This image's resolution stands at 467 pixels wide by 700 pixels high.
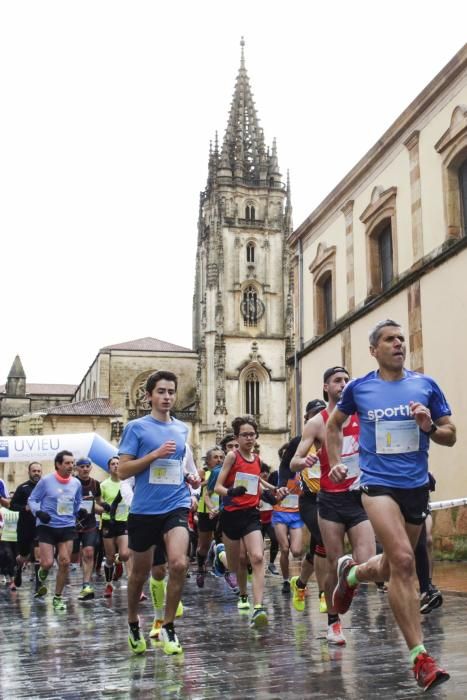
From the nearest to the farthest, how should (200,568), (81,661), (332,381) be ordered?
(81,661)
(332,381)
(200,568)

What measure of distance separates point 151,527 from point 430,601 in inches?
120

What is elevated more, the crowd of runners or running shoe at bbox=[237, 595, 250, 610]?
the crowd of runners

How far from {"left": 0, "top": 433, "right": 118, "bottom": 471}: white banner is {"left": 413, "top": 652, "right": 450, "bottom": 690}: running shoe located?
23.6 metres

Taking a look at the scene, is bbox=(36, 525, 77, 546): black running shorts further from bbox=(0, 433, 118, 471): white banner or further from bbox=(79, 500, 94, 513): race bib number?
bbox=(0, 433, 118, 471): white banner

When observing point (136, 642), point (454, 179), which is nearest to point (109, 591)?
point (136, 642)

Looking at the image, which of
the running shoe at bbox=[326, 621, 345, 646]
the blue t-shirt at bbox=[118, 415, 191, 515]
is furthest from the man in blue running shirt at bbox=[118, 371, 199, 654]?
the running shoe at bbox=[326, 621, 345, 646]

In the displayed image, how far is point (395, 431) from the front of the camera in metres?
5.09

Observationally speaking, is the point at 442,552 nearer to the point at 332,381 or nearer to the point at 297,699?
the point at 332,381

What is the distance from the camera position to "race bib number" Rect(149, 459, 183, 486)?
659 centimetres

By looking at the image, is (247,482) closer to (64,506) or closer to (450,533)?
(64,506)

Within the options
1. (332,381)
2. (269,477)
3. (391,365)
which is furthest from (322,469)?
(269,477)

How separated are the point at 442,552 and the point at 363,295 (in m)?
7.42

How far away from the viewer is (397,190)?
18.9m

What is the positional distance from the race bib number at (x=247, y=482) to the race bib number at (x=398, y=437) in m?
3.95
